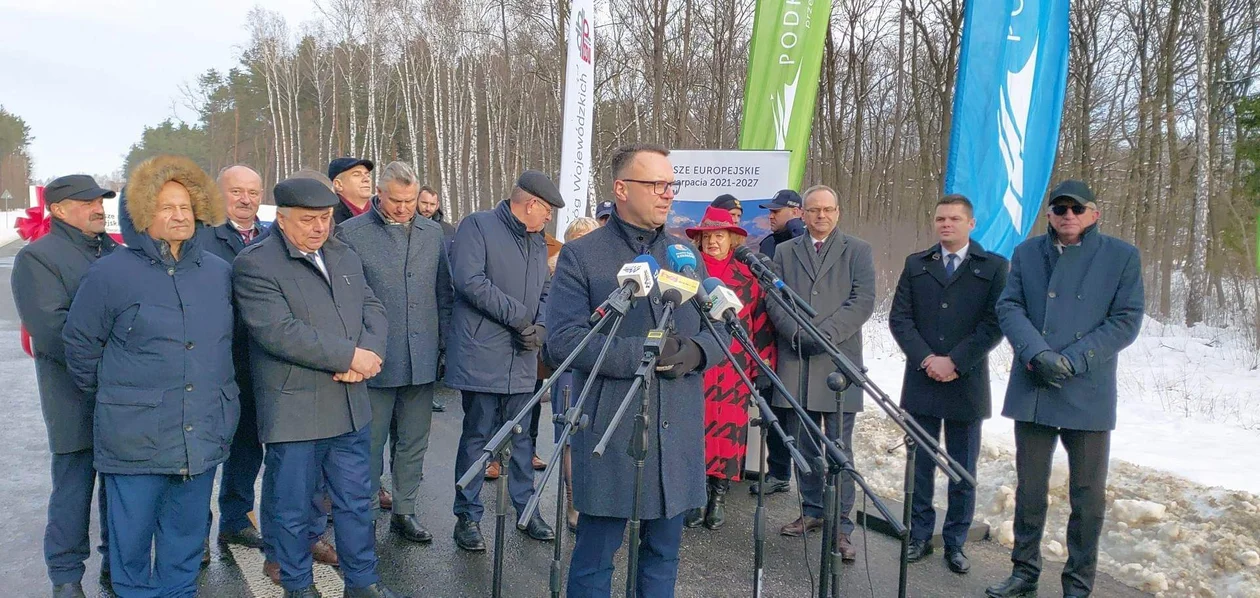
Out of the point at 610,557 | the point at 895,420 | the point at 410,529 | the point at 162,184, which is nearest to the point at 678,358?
the point at 895,420

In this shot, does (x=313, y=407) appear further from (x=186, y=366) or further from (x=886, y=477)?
(x=886, y=477)

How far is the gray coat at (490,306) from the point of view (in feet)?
14.9

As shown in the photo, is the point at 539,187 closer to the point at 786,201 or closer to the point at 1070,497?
the point at 786,201

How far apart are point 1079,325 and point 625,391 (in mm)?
2593

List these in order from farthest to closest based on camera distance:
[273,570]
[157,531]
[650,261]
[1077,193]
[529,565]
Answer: [529,565], [273,570], [1077,193], [157,531], [650,261]

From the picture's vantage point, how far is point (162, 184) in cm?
331

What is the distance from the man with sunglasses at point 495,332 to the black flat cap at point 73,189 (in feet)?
5.98

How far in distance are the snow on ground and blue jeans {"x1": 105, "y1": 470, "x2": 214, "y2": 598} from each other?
137 inches

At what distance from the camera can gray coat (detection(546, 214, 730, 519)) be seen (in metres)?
2.73

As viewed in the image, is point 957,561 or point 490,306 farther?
point 490,306

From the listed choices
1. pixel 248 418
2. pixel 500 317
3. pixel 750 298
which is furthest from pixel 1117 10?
pixel 248 418

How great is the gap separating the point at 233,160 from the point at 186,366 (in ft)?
155

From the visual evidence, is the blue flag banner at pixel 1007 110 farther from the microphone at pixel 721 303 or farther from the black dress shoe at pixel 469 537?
the microphone at pixel 721 303

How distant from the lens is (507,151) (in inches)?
1289
